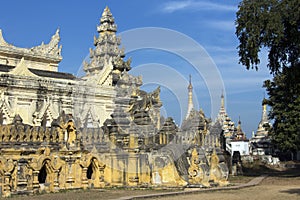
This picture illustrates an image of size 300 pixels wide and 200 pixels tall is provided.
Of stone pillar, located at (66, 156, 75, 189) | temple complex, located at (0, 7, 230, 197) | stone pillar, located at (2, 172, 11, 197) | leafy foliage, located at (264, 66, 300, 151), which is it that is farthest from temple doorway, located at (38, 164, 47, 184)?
leafy foliage, located at (264, 66, 300, 151)

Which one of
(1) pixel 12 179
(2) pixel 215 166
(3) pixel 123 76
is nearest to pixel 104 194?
(1) pixel 12 179

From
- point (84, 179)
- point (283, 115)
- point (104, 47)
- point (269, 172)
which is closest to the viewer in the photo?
point (84, 179)

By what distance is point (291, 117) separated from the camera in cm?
3831

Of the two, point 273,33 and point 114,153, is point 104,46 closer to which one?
point 114,153

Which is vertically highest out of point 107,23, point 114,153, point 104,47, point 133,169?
point 107,23

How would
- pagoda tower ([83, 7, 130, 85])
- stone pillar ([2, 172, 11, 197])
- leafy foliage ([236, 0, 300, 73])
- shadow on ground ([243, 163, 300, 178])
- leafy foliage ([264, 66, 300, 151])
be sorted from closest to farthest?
leafy foliage ([236, 0, 300, 73]), stone pillar ([2, 172, 11, 197]), shadow on ground ([243, 163, 300, 178]), leafy foliage ([264, 66, 300, 151]), pagoda tower ([83, 7, 130, 85])

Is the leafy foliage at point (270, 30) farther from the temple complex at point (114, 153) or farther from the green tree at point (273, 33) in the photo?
the temple complex at point (114, 153)

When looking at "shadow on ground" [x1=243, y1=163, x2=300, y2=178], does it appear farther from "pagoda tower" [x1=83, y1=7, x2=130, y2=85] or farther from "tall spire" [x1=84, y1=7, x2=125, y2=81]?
"tall spire" [x1=84, y1=7, x2=125, y2=81]

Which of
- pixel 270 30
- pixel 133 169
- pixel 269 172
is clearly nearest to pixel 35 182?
pixel 133 169

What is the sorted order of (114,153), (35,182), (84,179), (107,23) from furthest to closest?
(107,23) → (114,153) → (84,179) → (35,182)

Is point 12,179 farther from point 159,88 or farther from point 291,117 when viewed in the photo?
point 291,117

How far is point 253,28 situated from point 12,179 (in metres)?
11.0

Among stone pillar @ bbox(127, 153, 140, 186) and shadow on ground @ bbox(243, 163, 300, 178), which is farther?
shadow on ground @ bbox(243, 163, 300, 178)

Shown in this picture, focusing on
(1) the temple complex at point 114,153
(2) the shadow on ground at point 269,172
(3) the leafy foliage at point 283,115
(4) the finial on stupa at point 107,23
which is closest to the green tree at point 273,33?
(1) the temple complex at point 114,153
